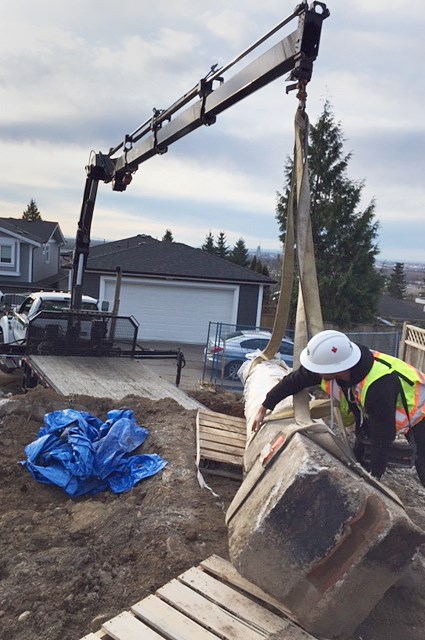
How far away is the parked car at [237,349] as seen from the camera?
15594 millimetres

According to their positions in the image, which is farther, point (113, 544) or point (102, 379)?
point (102, 379)

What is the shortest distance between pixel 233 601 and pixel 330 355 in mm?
1705

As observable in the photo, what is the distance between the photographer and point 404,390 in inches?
163

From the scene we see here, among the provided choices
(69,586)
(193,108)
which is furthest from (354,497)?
(193,108)

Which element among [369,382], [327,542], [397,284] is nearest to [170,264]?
[369,382]

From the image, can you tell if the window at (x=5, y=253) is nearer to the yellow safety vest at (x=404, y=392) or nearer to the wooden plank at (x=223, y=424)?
the wooden plank at (x=223, y=424)

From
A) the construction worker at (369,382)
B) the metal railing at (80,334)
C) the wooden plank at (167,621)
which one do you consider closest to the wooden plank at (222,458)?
the construction worker at (369,382)

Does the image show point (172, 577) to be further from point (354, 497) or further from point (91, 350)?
point (91, 350)

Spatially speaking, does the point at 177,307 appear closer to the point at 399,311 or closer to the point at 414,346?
the point at 414,346

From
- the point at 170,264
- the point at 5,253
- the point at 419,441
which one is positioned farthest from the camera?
the point at 5,253

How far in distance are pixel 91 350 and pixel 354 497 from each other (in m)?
8.58

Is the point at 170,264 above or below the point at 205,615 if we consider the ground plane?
above

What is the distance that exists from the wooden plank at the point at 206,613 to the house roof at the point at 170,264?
66.1ft

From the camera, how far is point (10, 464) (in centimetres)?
625
